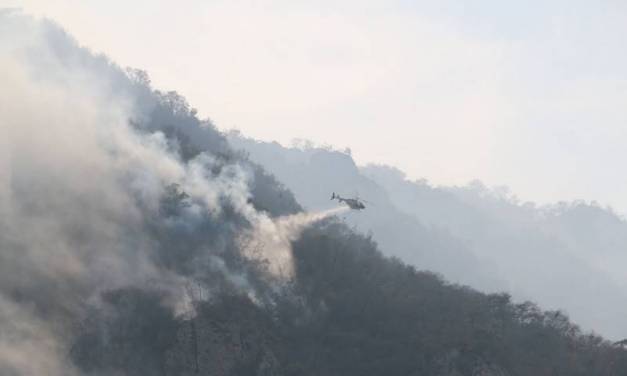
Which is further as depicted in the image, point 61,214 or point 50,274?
point 61,214

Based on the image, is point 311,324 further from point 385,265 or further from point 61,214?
point 61,214

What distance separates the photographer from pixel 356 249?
110250 mm

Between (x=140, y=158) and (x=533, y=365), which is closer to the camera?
(x=533, y=365)

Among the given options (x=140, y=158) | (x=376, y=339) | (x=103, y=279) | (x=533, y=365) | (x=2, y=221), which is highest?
(x=140, y=158)

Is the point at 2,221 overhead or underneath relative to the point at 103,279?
overhead

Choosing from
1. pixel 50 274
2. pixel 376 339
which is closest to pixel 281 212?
pixel 376 339

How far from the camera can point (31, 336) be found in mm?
72812

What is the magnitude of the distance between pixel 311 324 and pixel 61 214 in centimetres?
2950

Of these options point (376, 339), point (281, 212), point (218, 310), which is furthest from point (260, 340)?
point (281, 212)

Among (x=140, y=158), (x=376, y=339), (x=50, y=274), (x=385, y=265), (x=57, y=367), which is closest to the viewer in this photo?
(x=57, y=367)

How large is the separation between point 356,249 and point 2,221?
4708 centimetres

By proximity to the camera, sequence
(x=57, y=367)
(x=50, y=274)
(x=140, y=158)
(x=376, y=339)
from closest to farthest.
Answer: (x=57, y=367) < (x=50, y=274) < (x=376, y=339) < (x=140, y=158)

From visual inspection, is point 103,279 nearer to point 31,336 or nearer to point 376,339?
point 31,336

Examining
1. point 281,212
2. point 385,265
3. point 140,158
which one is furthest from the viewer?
point 281,212
